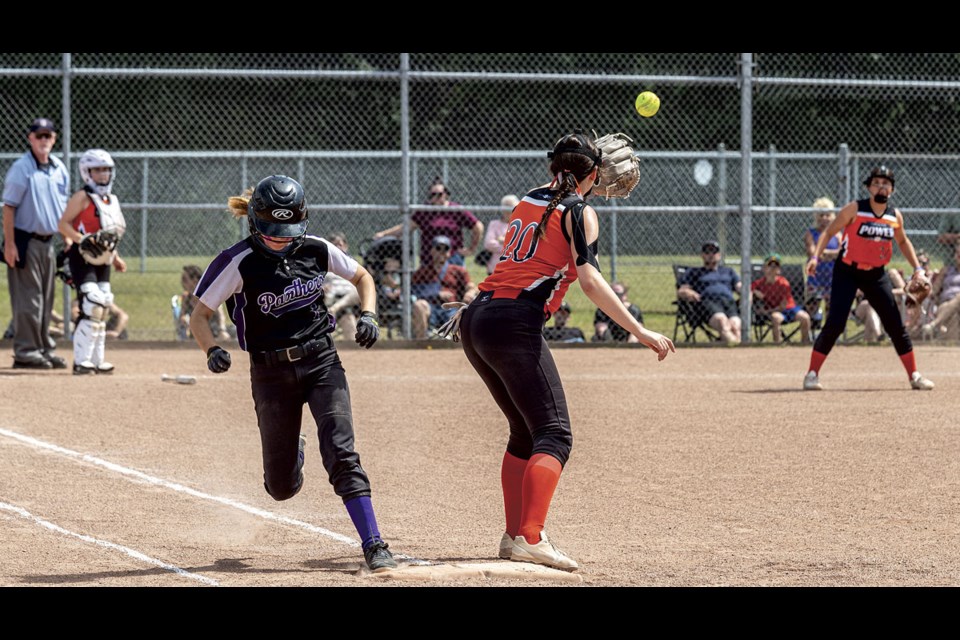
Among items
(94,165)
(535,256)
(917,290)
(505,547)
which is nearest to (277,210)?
(535,256)

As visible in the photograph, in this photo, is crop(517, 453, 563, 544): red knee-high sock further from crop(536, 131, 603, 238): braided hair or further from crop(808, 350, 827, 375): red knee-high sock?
crop(808, 350, 827, 375): red knee-high sock

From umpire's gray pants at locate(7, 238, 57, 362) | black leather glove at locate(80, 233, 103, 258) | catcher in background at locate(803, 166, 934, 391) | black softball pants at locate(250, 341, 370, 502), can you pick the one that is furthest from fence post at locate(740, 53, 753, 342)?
black softball pants at locate(250, 341, 370, 502)

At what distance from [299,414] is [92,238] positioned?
6.60 m

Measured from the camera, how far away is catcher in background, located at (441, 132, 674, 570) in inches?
220

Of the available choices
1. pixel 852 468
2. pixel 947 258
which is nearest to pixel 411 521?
pixel 852 468

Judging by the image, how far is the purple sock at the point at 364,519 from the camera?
552 centimetres

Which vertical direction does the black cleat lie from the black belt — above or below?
below

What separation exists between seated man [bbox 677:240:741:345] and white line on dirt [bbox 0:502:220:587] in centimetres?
995

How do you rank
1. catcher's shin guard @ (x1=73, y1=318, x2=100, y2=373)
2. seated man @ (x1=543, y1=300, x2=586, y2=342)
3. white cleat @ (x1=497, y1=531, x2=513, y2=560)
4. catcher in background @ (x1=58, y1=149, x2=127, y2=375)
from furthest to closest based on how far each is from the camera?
seated man @ (x1=543, y1=300, x2=586, y2=342)
catcher's shin guard @ (x1=73, y1=318, x2=100, y2=373)
catcher in background @ (x1=58, y1=149, x2=127, y2=375)
white cleat @ (x1=497, y1=531, x2=513, y2=560)

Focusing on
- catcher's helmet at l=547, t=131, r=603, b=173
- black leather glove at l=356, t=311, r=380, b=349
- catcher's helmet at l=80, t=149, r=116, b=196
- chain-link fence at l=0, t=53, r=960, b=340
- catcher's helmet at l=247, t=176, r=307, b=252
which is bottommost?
black leather glove at l=356, t=311, r=380, b=349

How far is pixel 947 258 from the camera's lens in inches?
666

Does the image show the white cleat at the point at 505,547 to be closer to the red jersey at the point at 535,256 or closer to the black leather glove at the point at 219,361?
the red jersey at the point at 535,256

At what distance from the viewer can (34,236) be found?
12617 millimetres

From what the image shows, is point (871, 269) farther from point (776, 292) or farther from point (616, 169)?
point (616, 169)
